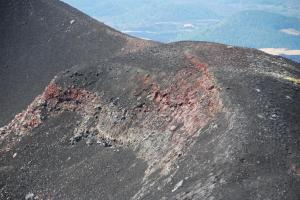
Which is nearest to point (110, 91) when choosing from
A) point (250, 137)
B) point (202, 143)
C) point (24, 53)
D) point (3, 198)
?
point (3, 198)

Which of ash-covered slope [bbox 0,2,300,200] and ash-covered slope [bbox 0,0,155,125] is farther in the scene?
ash-covered slope [bbox 0,0,155,125]

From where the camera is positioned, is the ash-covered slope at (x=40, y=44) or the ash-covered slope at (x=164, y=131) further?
the ash-covered slope at (x=40, y=44)

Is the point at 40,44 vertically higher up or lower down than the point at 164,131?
higher up

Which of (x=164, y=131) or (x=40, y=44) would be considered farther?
(x=40, y=44)

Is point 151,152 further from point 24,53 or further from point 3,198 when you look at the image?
point 24,53
